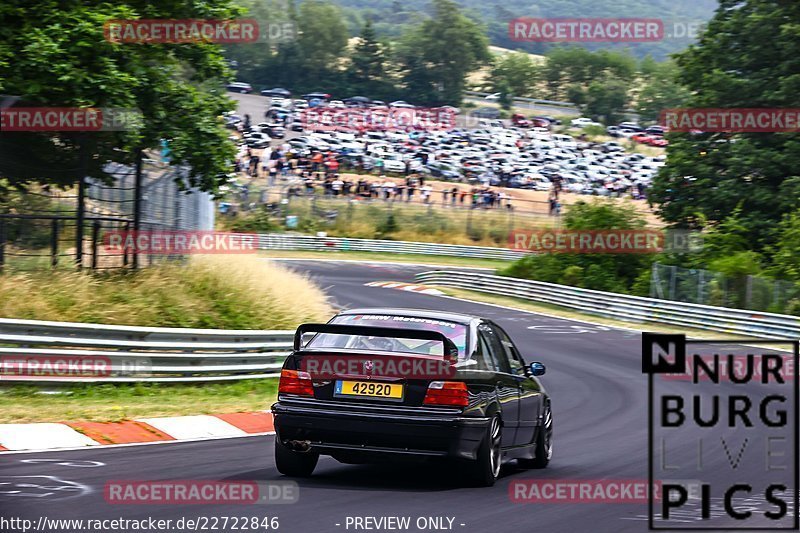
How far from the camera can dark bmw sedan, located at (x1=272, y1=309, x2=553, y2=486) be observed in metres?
9.30

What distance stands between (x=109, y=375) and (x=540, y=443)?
6.80 meters

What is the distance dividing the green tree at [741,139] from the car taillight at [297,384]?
31899 mm

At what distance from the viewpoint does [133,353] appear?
52.7ft

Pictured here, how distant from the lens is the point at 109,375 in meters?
15.8

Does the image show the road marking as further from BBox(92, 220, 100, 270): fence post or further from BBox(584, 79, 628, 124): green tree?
BBox(584, 79, 628, 124): green tree

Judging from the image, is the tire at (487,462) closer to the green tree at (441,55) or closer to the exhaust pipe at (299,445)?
the exhaust pipe at (299,445)

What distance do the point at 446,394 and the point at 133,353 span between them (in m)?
7.81

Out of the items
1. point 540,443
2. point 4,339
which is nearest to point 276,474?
point 540,443

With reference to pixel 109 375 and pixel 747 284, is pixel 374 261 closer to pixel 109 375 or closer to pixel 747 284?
pixel 747 284

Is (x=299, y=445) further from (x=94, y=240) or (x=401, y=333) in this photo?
(x=94, y=240)

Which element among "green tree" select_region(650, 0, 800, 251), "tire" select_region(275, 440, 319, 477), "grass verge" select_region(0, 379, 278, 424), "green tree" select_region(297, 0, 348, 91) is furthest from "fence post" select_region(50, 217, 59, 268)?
"green tree" select_region(297, 0, 348, 91)

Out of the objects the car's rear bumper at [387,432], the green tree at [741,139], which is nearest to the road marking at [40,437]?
the car's rear bumper at [387,432]

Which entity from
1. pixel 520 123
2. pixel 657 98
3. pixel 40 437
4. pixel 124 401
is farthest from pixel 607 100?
pixel 40 437

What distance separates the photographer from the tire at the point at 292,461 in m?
9.74
